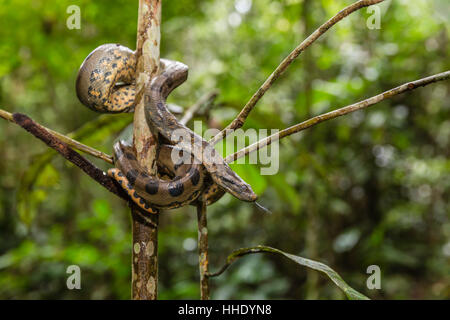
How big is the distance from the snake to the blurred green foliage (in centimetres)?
91

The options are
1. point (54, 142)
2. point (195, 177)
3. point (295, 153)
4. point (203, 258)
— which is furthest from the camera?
point (295, 153)

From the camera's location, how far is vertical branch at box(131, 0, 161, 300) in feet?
3.30

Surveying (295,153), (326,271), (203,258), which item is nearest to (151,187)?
(203,258)

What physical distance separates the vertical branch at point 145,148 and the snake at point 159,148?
0.09 feet

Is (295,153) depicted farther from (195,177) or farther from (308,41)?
(308,41)

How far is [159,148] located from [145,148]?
0.14 m

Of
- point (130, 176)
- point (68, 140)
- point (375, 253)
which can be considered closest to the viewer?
point (68, 140)

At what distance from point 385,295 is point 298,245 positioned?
48.3 inches

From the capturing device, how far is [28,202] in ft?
5.66

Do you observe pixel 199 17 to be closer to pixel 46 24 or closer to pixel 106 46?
pixel 46 24

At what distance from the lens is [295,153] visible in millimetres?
4582

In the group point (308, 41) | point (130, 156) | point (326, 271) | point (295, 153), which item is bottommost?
point (326, 271)

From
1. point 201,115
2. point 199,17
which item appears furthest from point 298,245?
point 201,115

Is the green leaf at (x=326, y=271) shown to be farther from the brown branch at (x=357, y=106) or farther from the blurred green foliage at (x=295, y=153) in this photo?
the blurred green foliage at (x=295, y=153)
